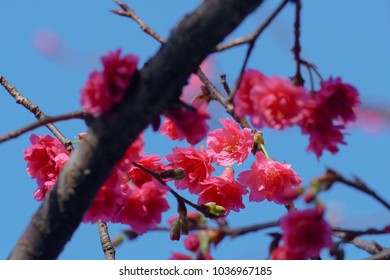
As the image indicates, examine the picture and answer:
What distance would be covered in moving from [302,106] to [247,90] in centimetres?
15

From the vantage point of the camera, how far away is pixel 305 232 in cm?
150

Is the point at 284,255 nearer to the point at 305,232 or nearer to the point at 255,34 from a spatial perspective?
the point at 305,232

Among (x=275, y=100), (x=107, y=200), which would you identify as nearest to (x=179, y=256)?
(x=107, y=200)

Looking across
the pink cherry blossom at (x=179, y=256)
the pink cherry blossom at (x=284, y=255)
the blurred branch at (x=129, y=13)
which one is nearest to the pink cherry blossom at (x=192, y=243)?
the pink cherry blossom at (x=179, y=256)

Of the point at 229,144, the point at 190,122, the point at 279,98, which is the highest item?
the point at 229,144

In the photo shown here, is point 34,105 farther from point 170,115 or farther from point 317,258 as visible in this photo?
point 317,258

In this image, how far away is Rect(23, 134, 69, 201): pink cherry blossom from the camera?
2.16m

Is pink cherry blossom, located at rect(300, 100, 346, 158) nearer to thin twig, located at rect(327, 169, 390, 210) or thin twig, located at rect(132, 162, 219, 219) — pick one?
thin twig, located at rect(327, 169, 390, 210)

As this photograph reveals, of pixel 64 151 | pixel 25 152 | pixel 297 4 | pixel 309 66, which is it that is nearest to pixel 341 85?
pixel 309 66

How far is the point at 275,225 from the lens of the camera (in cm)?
149

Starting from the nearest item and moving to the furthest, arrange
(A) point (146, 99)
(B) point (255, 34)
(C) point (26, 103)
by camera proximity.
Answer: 1. (A) point (146, 99)
2. (B) point (255, 34)
3. (C) point (26, 103)

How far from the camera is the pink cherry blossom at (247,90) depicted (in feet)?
5.25

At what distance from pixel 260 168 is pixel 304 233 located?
679 millimetres
